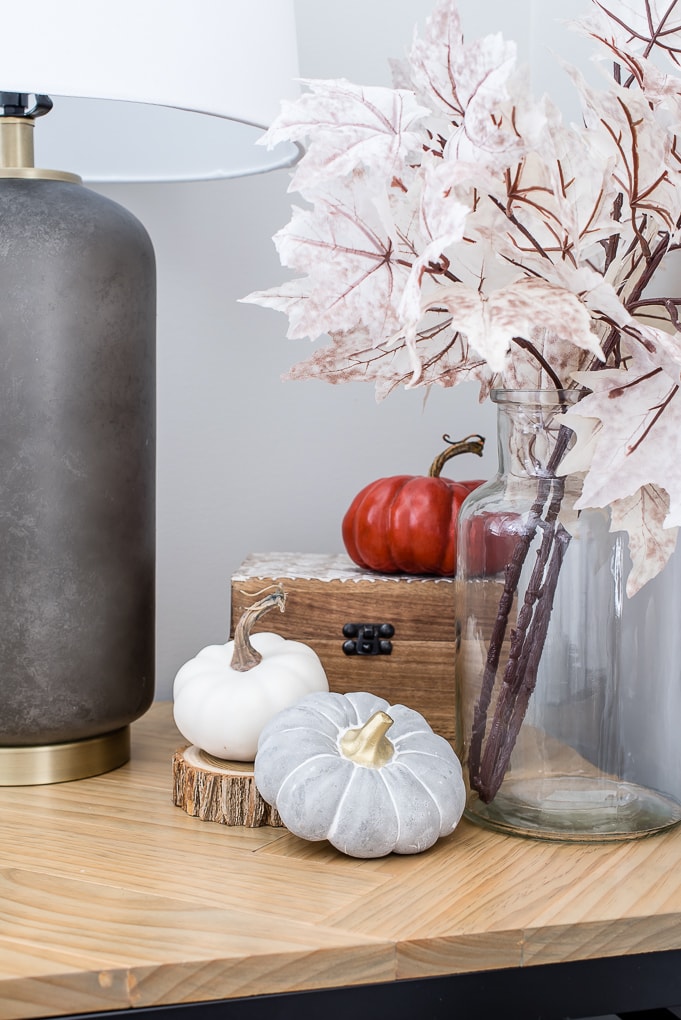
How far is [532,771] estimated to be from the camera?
761mm

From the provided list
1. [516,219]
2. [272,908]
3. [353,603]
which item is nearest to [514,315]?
[516,219]

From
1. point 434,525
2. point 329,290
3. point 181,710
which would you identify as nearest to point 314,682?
point 181,710

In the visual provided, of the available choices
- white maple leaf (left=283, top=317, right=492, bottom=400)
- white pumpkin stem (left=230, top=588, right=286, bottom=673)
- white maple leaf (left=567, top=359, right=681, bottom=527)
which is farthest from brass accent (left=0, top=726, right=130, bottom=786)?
white maple leaf (left=567, top=359, right=681, bottom=527)

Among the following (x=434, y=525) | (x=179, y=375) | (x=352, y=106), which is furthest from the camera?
(x=179, y=375)

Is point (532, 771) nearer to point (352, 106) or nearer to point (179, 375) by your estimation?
point (352, 106)

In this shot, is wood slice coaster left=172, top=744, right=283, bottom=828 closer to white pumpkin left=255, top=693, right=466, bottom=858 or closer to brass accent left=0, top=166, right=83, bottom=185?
white pumpkin left=255, top=693, right=466, bottom=858

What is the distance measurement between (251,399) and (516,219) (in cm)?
64

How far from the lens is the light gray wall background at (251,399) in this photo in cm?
121

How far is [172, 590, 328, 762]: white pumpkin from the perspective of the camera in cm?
80

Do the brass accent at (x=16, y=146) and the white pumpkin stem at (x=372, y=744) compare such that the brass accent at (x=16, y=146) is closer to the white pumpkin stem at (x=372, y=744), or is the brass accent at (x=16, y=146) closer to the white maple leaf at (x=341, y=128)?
the white maple leaf at (x=341, y=128)

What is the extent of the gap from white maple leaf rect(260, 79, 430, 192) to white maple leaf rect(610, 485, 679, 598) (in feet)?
0.85

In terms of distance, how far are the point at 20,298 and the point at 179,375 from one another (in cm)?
43

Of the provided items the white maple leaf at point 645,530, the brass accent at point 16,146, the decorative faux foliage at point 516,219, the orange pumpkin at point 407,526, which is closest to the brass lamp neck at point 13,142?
the brass accent at point 16,146

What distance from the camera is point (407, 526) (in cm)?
97
